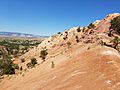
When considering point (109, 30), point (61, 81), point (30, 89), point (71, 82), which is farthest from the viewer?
point (109, 30)

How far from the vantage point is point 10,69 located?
63531 mm

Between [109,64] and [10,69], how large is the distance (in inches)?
1524

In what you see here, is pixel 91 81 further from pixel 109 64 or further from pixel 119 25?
pixel 119 25

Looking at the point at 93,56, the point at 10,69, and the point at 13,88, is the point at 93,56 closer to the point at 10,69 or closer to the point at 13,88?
the point at 13,88

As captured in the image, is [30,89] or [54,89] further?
[30,89]

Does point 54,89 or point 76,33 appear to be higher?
point 76,33

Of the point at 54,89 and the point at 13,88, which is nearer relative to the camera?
the point at 54,89

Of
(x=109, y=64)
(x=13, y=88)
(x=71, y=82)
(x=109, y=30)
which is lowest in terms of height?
(x=13, y=88)

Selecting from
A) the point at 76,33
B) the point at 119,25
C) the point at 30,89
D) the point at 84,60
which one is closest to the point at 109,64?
the point at 84,60

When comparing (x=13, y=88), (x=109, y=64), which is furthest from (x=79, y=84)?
(x=13, y=88)

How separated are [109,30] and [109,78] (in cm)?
4380

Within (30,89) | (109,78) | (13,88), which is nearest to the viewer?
(109,78)

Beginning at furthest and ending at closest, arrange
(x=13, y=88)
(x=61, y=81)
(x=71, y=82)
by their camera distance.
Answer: (x=13, y=88), (x=61, y=81), (x=71, y=82)

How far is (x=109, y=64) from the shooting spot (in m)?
30.7
